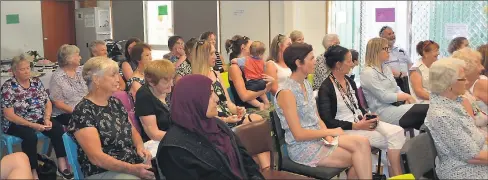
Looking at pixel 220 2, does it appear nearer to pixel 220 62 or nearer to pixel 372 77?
pixel 220 62

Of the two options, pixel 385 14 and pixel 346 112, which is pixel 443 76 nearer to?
pixel 346 112

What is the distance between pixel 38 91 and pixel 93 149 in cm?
192

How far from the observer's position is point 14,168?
247 centimetres

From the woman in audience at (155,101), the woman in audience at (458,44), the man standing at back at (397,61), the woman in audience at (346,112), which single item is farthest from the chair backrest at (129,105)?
the woman in audience at (458,44)

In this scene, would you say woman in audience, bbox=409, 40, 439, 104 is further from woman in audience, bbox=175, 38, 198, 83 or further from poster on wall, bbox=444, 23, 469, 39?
poster on wall, bbox=444, 23, 469, 39

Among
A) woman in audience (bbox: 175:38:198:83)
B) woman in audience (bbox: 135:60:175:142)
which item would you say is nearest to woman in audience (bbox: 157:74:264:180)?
woman in audience (bbox: 135:60:175:142)

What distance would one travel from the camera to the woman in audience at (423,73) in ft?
15.4

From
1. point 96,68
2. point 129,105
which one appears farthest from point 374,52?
point 96,68

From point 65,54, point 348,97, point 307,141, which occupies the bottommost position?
point 307,141

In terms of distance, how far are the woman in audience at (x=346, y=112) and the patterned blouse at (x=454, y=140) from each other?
0.85 m

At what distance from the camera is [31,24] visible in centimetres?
477

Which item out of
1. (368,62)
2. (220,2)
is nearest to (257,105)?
(368,62)

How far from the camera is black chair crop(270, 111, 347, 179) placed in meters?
3.11

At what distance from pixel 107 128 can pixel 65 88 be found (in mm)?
1869
